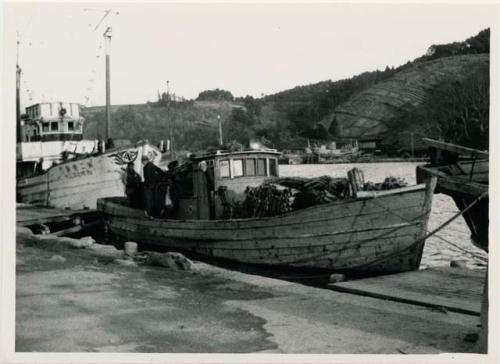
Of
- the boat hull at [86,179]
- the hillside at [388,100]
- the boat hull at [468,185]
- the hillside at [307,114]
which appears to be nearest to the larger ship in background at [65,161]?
the boat hull at [86,179]

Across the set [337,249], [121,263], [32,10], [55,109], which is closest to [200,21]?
[32,10]

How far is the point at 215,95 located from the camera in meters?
57.9

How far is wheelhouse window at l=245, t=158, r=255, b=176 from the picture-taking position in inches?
466

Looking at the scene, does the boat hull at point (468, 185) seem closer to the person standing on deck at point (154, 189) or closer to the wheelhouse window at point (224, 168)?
the wheelhouse window at point (224, 168)

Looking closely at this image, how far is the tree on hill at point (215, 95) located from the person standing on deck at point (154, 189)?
136 feet

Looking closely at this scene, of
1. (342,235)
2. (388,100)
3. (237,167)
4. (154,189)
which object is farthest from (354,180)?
(388,100)

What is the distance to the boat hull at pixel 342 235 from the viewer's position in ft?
30.9

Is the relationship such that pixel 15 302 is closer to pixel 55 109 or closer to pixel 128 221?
pixel 128 221

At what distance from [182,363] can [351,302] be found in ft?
8.13

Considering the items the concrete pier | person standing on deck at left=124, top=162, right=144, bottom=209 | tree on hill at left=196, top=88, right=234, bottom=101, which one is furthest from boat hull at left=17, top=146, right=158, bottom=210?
tree on hill at left=196, top=88, right=234, bottom=101

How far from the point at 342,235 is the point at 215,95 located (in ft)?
162

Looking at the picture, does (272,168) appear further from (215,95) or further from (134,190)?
(215,95)

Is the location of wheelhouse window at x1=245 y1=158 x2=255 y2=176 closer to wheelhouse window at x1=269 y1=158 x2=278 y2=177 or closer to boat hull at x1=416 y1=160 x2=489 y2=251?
wheelhouse window at x1=269 y1=158 x2=278 y2=177

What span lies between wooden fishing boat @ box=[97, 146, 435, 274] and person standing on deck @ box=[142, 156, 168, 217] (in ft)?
1.28
